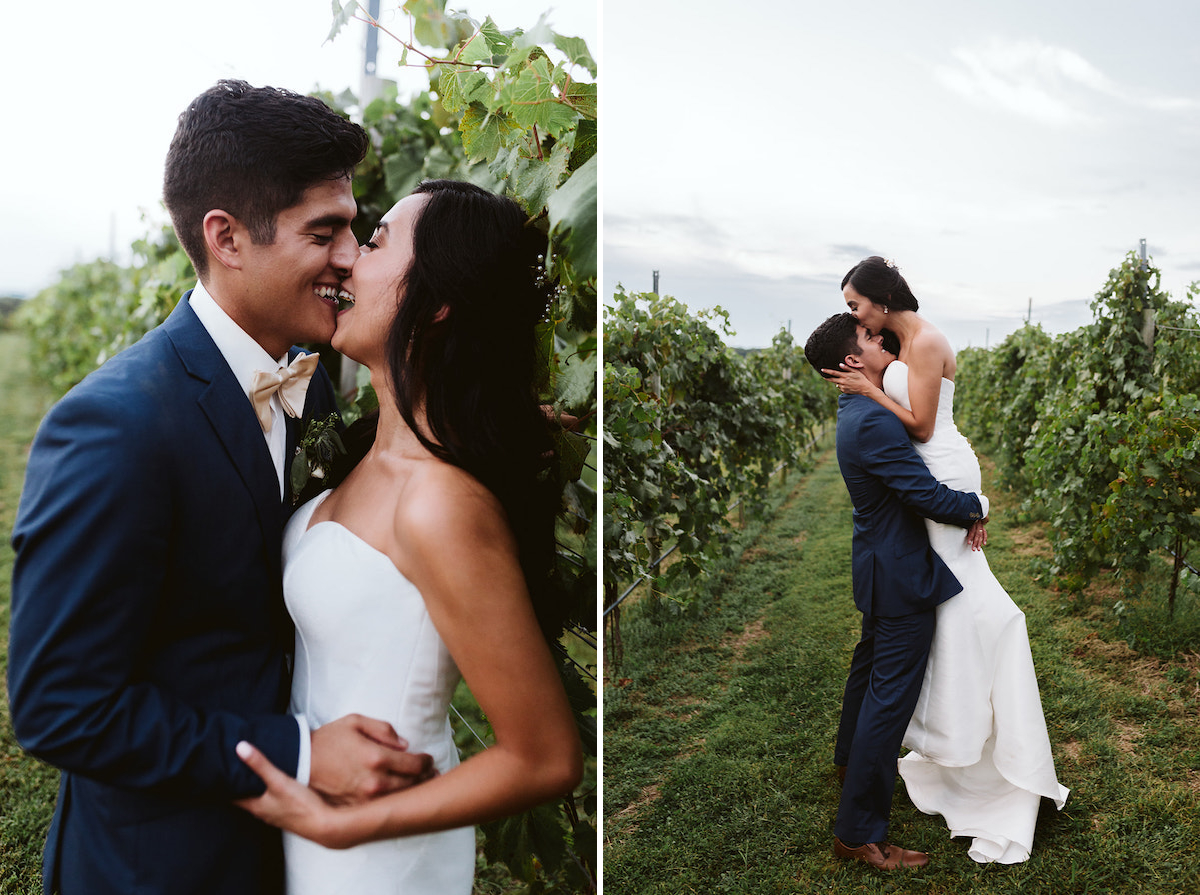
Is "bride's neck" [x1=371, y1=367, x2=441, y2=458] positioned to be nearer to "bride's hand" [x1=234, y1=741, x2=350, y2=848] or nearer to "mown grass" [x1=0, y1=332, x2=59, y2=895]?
"bride's hand" [x1=234, y1=741, x2=350, y2=848]

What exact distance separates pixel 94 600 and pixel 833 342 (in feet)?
5.34

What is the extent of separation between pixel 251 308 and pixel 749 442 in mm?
3658

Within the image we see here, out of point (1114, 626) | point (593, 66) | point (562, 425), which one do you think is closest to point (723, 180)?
point (593, 66)

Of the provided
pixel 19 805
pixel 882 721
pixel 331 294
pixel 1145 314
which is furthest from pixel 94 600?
pixel 19 805

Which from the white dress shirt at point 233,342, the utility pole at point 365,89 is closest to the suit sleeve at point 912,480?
the white dress shirt at point 233,342

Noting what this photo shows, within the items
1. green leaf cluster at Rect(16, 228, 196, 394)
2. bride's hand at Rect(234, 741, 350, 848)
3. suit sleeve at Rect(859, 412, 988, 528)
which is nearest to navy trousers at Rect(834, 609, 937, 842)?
suit sleeve at Rect(859, 412, 988, 528)

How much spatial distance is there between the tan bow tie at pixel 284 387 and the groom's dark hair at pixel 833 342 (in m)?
1.20

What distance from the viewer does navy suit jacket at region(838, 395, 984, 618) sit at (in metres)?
1.89

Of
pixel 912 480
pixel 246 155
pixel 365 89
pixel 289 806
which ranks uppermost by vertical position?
pixel 365 89

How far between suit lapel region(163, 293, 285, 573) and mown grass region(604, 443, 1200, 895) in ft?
4.83

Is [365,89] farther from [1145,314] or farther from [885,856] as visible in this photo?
[885,856]

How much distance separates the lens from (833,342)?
1992mm

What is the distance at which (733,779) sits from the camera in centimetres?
227

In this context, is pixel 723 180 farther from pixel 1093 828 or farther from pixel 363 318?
pixel 1093 828
